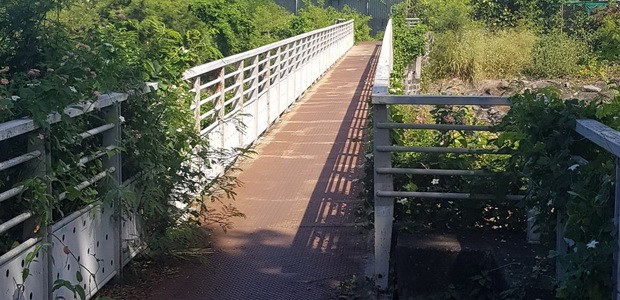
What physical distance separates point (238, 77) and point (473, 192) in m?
6.38

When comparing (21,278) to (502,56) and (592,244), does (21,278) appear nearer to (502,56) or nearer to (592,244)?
(592,244)

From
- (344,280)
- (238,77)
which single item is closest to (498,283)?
(344,280)

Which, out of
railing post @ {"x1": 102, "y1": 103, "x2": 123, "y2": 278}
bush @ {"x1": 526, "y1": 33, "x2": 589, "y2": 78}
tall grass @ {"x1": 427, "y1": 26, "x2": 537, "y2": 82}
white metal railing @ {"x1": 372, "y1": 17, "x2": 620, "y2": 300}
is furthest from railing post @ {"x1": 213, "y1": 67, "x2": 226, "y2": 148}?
bush @ {"x1": 526, "y1": 33, "x2": 589, "y2": 78}

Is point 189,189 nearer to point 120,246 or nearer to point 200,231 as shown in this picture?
point 200,231

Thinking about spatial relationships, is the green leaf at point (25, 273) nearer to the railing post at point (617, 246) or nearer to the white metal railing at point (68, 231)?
the white metal railing at point (68, 231)

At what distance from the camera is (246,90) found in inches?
511

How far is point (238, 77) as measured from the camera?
12.3 m

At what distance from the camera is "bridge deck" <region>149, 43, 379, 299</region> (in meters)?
6.71

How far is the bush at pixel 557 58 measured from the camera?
3488 cm

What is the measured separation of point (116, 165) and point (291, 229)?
7.63 ft

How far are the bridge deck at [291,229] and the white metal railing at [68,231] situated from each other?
53 centimetres

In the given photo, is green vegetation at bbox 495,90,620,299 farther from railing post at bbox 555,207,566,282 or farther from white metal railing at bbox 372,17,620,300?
white metal railing at bbox 372,17,620,300

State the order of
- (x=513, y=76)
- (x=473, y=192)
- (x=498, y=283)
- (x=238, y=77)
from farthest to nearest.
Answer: (x=513, y=76)
(x=238, y=77)
(x=473, y=192)
(x=498, y=283)

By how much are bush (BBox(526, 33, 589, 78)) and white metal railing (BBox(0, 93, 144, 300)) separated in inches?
1179
